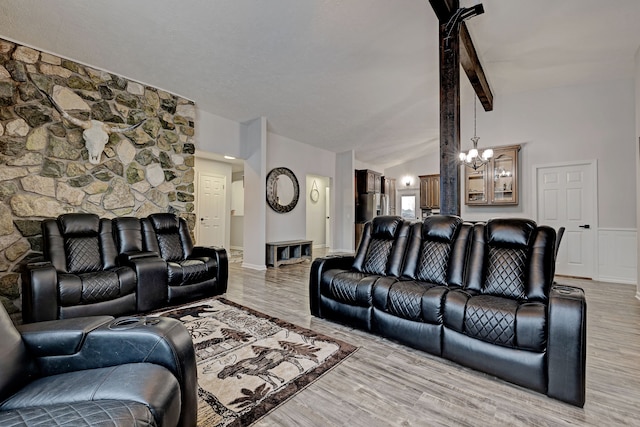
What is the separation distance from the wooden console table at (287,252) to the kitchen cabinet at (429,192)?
3.72 m

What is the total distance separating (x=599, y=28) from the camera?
362 cm

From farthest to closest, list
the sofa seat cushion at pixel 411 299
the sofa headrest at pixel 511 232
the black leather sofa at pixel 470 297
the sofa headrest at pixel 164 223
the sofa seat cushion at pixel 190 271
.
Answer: the sofa headrest at pixel 164 223 → the sofa seat cushion at pixel 190 271 → the sofa headrest at pixel 511 232 → the sofa seat cushion at pixel 411 299 → the black leather sofa at pixel 470 297

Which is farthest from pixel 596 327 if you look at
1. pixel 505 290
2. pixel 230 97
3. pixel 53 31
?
pixel 53 31

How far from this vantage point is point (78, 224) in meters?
3.23

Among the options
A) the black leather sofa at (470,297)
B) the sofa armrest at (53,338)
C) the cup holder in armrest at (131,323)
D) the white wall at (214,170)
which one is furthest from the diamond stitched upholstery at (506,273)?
the white wall at (214,170)

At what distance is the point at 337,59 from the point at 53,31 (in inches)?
129

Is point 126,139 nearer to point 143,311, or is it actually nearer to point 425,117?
point 143,311

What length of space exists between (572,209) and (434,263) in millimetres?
4402

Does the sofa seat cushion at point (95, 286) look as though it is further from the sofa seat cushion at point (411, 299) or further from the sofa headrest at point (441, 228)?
the sofa headrest at point (441, 228)

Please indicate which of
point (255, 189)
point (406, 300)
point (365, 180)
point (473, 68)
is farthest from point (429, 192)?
point (406, 300)

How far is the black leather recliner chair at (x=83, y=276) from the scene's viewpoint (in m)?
2.47

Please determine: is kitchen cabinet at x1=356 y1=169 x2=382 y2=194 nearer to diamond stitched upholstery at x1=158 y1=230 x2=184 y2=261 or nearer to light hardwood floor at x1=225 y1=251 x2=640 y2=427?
diamond stitched upholstery at x1=158 y1=230 x2=184 y2=261

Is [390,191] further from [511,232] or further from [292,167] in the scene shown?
[511,232]

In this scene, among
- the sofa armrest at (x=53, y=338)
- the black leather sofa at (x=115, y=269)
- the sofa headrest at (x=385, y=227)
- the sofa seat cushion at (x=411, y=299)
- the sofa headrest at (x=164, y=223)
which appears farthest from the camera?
the sofa headrest at (x=164, y=223)
